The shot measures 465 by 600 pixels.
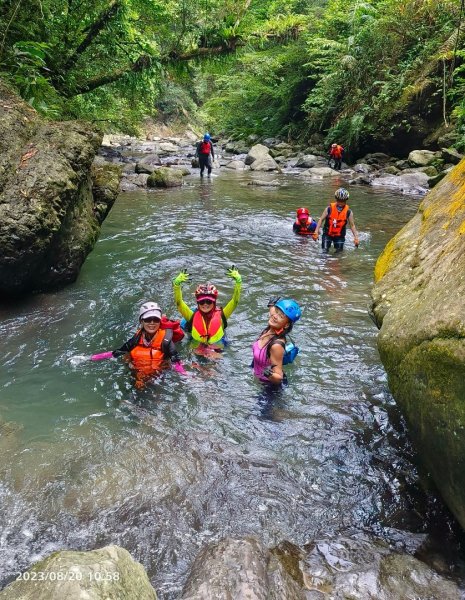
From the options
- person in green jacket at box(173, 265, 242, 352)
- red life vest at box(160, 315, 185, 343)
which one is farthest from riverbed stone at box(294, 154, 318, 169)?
red life vest at box(160, 315, 185, 343)

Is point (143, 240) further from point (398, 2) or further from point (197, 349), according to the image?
point (398, 2)

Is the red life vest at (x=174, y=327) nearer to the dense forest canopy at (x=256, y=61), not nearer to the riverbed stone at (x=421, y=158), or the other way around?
the dense forest canopy at (x=256, y=61)

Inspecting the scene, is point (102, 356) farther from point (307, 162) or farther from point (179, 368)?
point (307, 162)

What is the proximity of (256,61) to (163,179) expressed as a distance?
21.7m

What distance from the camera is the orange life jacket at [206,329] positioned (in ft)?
20.4

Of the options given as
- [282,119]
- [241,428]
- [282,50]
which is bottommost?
[241,428]

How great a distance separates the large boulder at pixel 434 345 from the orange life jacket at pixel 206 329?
2610 mm

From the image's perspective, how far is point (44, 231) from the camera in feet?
21.6

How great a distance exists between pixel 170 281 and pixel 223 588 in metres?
6.70

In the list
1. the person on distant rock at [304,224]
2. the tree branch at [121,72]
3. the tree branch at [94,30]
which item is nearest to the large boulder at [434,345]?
the person on distant rock at [304,224]

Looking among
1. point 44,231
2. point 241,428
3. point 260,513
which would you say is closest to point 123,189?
point 44,231

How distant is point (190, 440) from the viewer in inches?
173

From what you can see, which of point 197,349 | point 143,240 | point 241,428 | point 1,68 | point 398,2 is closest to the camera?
point 241,428

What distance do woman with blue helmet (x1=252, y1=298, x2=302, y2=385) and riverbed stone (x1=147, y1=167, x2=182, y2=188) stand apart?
15.4 metres
